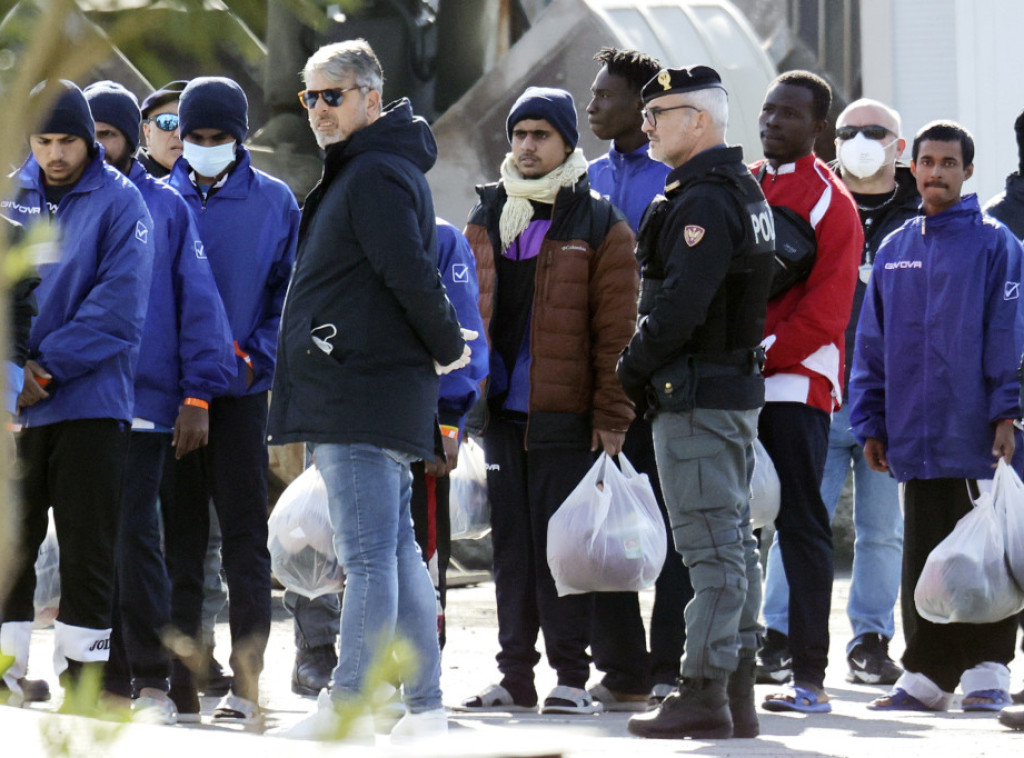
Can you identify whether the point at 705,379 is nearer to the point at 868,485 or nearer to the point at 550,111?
the point at 550,111

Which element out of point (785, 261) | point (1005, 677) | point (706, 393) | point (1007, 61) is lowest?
point (1005, 677)

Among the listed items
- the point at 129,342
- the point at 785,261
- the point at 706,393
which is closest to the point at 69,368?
the point at 129,342

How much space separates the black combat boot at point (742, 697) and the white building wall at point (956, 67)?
9.58m

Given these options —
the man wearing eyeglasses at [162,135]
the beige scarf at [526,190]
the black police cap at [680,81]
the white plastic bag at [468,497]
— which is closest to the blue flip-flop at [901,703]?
the white plastic bag at [468,497]

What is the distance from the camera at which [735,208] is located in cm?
518

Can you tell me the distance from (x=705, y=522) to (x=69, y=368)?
1718mm

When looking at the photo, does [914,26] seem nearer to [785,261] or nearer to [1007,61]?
[1007,61]

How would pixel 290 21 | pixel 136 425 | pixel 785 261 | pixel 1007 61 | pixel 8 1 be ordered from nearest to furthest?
pixel 8 1, pixel 290 21, pixel 136 425, pixel 785 261, pixel 1007 61

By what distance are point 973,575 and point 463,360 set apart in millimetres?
1715

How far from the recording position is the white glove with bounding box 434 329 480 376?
16.3 ft

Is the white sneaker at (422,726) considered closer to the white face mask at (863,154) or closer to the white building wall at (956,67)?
the white face mask at (863,154)

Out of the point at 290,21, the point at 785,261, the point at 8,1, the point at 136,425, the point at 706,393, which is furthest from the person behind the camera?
the point at 785,261

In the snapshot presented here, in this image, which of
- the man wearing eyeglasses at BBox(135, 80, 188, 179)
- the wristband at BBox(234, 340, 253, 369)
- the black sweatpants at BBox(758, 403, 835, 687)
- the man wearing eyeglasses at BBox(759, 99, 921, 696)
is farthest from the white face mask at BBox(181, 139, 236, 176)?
the man wearing eyeglasses at BBox(759, 99, 921, 696)

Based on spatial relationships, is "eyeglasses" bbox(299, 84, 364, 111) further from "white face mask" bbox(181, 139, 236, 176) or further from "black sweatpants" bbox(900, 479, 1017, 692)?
"black sweatpants" bbox(900, 479, 1017, 692)
